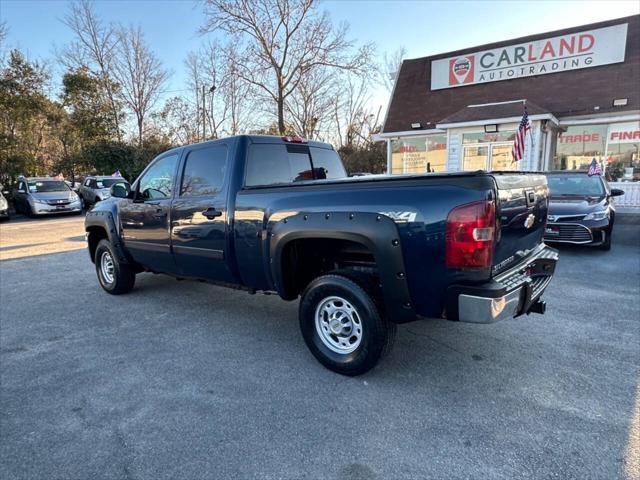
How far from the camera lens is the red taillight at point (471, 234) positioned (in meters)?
2.47

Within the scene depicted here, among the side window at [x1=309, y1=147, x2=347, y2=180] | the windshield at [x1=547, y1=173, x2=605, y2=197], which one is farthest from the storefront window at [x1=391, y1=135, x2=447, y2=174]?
the side window at [x1=309, y1=147, x2=347, y2=180]

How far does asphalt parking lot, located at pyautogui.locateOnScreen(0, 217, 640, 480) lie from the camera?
2.29 metres

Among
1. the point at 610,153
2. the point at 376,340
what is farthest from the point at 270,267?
the point at 610,153

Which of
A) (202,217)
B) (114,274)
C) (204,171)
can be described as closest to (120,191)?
(114,274)

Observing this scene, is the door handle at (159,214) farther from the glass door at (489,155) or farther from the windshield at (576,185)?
the glass door at (489,155)

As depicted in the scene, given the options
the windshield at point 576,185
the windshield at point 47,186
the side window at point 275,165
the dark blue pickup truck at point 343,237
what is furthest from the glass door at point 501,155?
the windshield at point 47,186

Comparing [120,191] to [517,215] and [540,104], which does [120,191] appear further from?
[540,104]

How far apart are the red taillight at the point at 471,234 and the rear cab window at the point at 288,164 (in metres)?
1.80

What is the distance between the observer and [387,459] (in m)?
2.30

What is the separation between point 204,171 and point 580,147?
1543cm

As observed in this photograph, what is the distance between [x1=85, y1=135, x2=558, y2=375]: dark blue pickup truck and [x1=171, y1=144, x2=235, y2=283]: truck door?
14mm

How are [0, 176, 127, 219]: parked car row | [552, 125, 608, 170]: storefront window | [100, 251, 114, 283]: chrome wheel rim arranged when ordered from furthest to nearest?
[0, 176, 127, 219]: parked car row < [552, 125, 608, 170]: storefront window < [100, 251, 114, 283]: chrome wheel rim

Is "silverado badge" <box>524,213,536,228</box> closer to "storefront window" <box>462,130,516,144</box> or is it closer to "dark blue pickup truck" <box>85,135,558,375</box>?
"dark blue pickup truck" <box>85,135,558,375</box>

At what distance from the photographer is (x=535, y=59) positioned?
51.4 ft
